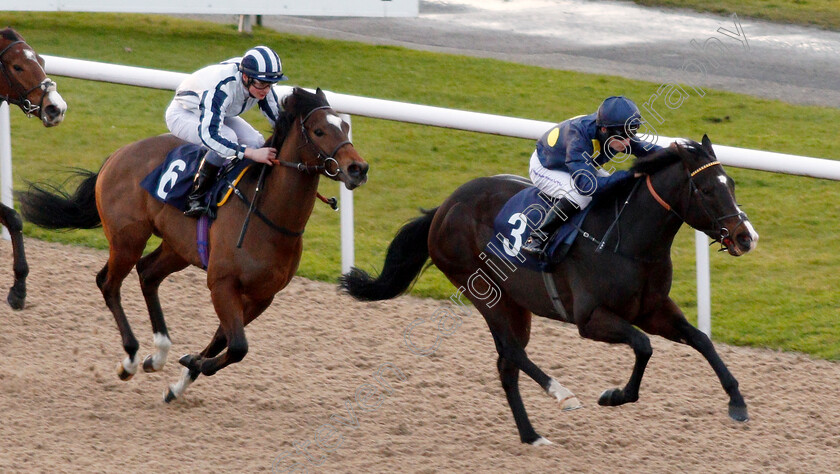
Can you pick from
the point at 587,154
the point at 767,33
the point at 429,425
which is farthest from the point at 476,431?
the point at 767,33

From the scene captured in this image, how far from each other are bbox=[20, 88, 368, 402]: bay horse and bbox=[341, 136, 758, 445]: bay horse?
0.80 m

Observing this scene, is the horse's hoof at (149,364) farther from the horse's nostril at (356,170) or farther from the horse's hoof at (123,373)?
the horse's nostril at (356,170)

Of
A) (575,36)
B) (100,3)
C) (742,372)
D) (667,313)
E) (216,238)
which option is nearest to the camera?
(667,313)

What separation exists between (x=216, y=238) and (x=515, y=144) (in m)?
4.74

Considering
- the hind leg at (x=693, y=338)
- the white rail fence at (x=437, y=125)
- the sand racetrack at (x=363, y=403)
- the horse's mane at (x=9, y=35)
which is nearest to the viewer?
the hind leg at (x=693, y=338)

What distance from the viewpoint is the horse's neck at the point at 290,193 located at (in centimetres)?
469

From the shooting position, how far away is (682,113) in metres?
9.73

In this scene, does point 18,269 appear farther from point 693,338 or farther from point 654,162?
point 693,338

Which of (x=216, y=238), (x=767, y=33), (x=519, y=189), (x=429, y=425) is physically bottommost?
(x=429, y=425)

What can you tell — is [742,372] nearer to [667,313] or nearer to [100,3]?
[667,313]

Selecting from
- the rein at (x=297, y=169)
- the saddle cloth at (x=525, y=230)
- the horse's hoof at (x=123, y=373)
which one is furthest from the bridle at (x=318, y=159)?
the horse's hoof at (x=123, y=373)

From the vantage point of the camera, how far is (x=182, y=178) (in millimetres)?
5090

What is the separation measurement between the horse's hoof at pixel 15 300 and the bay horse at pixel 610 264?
7.97 ft

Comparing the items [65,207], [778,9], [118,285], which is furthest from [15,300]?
[778,9]
